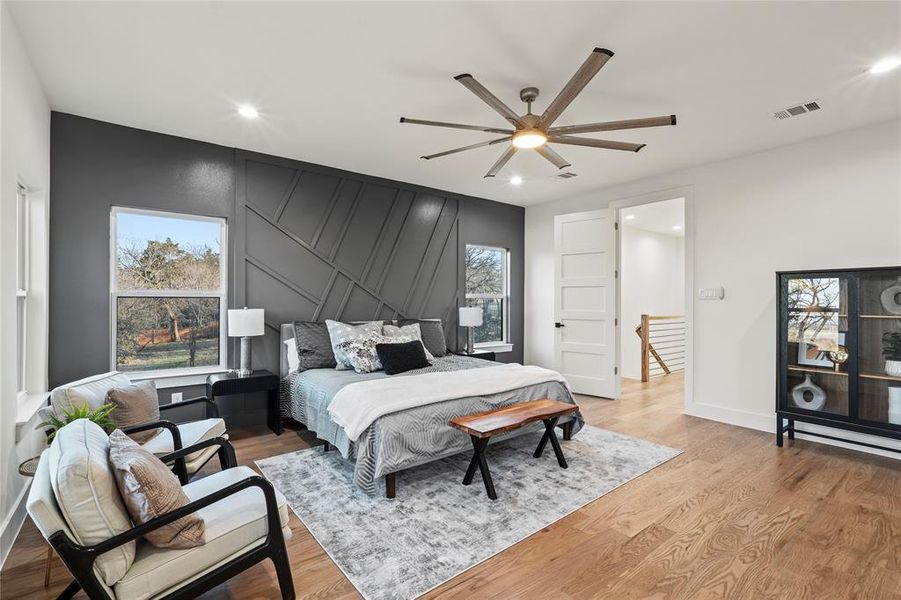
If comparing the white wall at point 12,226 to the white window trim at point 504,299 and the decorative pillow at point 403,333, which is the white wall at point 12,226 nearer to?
the decorative pillow at point 403,333

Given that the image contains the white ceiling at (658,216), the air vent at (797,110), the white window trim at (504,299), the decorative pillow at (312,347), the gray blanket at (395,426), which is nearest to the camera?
the gray blanket at (395,426)

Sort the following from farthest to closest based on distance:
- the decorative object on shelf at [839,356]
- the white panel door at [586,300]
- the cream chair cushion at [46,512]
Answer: the white panel door at [586,300] → the decorative object on shelf at [839,356] → the cream chair cushion at [46,512]

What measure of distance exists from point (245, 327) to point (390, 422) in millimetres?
1967

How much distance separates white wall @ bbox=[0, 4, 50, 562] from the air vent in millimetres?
4958

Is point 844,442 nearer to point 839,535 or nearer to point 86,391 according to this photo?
point 839,535

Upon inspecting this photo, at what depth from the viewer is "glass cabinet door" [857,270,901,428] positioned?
3326 mm

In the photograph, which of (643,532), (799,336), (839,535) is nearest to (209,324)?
(643,532)

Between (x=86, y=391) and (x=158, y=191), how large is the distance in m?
2.03

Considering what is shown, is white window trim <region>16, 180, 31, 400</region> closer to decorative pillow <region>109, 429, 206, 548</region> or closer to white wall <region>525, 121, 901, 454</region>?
decorative pillow <region>109, 429, 206, 548</region>

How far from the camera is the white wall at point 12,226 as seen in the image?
2.11 metres

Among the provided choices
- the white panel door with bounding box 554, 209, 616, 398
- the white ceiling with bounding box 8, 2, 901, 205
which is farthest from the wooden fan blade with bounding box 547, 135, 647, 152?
the white panel door with bounding box 554, 209, 616, 398

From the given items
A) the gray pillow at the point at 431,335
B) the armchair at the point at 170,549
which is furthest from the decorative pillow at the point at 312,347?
the armchair at the point at 170,549

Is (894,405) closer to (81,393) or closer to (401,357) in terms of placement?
(401,357)

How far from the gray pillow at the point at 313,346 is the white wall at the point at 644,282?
4.68m
